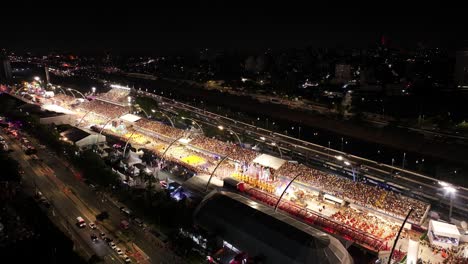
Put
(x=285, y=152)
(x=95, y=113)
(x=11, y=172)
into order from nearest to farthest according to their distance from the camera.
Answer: (x=11, y=172), (x=285, y=152), (x=95, y=113)

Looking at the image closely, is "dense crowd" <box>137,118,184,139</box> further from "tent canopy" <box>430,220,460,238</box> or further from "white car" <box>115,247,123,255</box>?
"tent canopy" <box>430,220,460,238</box>

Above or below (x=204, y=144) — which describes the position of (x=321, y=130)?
below

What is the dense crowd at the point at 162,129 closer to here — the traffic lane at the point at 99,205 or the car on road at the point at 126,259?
the traffic lane at the point at 99,205

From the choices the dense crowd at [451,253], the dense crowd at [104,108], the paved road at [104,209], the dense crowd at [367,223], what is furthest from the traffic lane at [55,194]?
the dense crowd at [451,253]

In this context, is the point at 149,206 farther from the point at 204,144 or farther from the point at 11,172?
the point at 11,172

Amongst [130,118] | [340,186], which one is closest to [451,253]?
[340,186]

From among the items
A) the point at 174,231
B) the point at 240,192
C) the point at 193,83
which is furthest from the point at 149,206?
the point at 193,83
